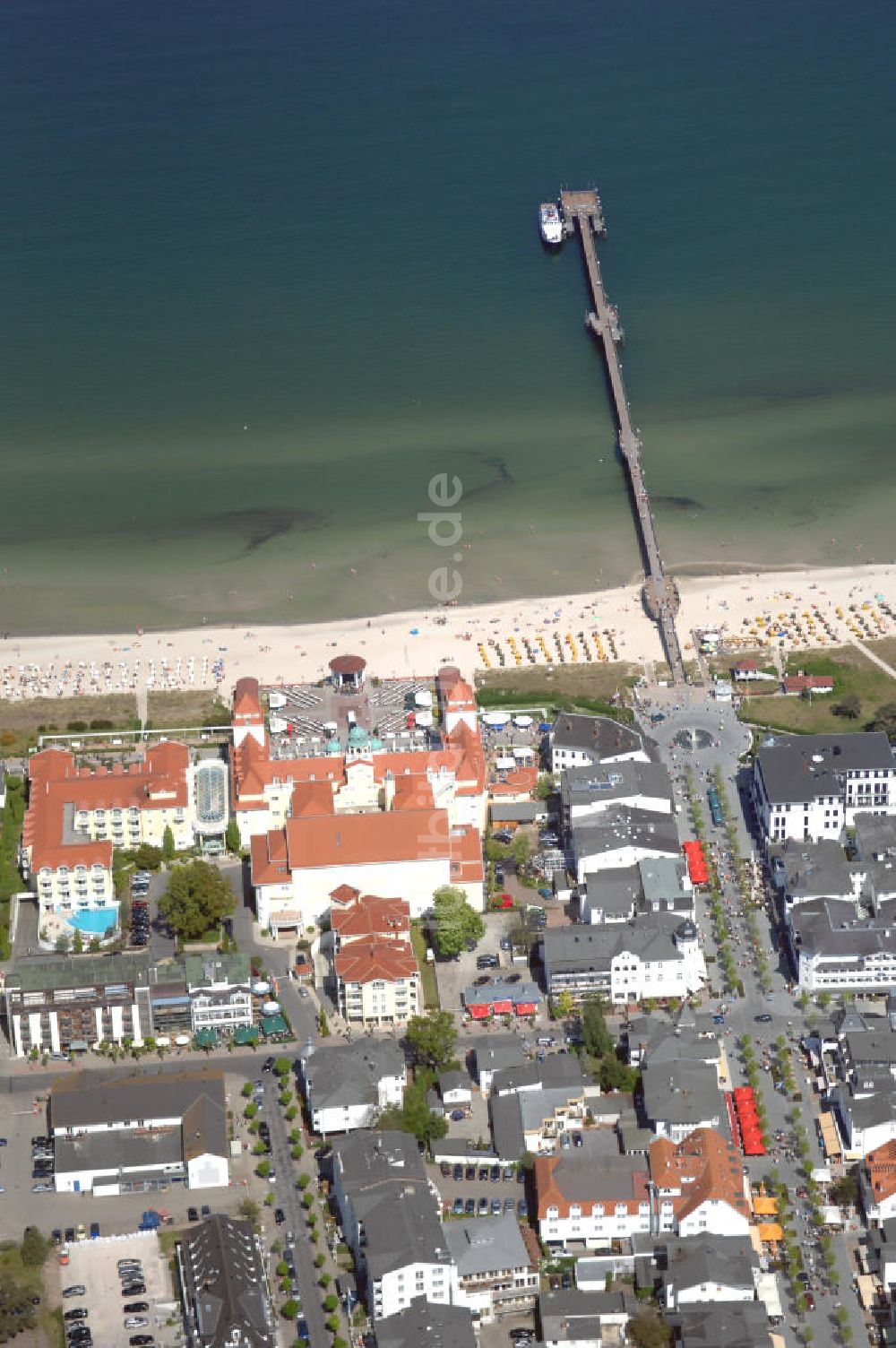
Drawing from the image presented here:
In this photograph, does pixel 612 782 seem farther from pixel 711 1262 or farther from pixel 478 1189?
pixel 711 1262

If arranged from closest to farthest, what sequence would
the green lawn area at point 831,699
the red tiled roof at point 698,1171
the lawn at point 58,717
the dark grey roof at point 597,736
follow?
the red tiled roof at point 698,1171 < the dark grey roof at point 597,736 < the green lawn area at point 831,699 < the lawn at point 58,717

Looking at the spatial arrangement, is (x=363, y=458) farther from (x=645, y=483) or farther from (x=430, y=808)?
(x=430, y=808)

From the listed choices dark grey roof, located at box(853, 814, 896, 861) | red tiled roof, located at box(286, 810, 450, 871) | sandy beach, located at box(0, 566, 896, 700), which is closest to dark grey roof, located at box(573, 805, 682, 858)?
red tiled roof, located at box(286, 810, 450, 871)

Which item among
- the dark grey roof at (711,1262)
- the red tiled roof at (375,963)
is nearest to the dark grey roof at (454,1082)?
the red tiled roof at (375,963)

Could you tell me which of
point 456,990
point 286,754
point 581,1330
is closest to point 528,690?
point 286,754

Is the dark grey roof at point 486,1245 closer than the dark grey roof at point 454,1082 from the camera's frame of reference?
Yes

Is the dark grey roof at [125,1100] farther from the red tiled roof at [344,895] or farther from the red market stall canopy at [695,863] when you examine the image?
the red market stall canopy at [695,863]

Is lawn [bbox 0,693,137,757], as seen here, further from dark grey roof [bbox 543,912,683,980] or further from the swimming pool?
dark grey roof [bbox 543,912,683,980]
